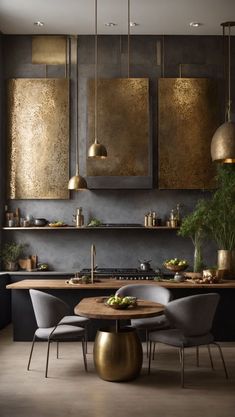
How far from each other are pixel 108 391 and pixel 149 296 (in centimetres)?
152

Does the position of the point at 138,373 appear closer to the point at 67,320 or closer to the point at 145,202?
the point at 67,320

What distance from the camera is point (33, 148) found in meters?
8.80

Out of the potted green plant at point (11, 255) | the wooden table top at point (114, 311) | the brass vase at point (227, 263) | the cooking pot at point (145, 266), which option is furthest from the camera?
the potted green plant at point (11, 255)

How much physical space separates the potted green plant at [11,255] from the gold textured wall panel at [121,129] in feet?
5.77

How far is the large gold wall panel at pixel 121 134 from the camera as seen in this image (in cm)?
863

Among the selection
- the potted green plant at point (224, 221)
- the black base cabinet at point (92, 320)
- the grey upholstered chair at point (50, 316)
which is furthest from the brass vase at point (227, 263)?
the grey upholstered chair at point (50, 316)

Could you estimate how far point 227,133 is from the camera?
5.90 m

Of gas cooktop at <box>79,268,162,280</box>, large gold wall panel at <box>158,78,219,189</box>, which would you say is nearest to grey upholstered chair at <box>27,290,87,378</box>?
gas cooktop at <box>79,268,162,280</box>

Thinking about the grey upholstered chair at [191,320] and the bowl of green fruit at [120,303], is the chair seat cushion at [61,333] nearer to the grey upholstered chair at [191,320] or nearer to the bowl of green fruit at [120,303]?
the bowl of green fruit at [120,303]

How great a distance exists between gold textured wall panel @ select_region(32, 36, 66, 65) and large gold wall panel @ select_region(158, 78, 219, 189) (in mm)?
1771

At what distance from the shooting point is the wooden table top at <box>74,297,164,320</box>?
15.9ft

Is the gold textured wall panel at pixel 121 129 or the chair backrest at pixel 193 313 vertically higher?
the gold textured wall panel at pixel 121 129

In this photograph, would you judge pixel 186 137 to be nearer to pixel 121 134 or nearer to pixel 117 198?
pixel 121 134

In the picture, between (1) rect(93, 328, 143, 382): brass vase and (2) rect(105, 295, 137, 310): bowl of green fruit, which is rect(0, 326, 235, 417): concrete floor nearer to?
(1) rect(93, 328, 143, 382): brass vase
